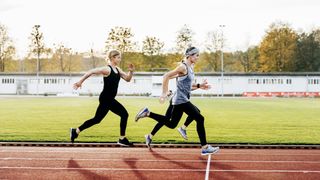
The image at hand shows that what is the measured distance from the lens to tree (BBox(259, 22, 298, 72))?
84.5m

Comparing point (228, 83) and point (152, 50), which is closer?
point (228, 83)

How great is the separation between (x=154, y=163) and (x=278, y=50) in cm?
7780

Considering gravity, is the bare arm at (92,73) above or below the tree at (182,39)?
below

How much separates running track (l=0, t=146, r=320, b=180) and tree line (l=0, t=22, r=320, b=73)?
6560cm

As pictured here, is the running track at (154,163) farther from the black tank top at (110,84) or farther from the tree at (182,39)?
the tree at (182,39)

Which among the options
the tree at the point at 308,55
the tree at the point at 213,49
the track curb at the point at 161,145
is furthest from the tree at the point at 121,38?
the track curb at the point at 161,145

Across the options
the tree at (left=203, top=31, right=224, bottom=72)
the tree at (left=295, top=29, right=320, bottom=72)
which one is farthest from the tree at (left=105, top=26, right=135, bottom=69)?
the tree at (left=295, top=29, right=320, bottom=72)

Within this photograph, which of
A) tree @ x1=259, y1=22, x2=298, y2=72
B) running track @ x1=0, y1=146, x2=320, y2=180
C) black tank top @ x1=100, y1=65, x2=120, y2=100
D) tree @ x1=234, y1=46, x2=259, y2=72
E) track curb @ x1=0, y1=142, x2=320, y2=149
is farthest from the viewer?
tree @ x1=234, y1=46, x2=259, y2=72

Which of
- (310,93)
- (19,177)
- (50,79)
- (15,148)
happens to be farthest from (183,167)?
(50,79)

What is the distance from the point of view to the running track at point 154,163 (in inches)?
334

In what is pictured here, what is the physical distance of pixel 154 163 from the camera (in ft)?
31.7

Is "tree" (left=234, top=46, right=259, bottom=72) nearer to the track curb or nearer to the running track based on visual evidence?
the track curb

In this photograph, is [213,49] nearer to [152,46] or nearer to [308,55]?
[152,46]

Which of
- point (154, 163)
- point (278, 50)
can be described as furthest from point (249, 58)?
point (154, 163)
